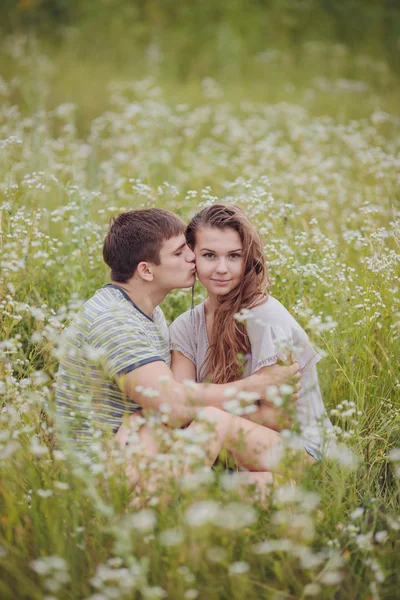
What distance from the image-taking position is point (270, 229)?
15.0ft

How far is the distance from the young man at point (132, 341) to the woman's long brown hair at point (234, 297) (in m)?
0.23

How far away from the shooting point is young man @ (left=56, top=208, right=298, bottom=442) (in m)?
2.95

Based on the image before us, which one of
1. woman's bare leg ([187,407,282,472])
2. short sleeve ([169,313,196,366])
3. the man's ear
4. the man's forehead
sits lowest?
woman's bare leg ([187,407,282,472])

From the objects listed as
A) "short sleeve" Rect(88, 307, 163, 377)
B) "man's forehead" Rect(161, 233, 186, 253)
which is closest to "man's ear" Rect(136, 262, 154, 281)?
"man's forehead" Rect(161, 233, 186, 253)

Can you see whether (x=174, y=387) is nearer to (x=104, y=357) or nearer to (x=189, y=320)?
(x=104, y=357)

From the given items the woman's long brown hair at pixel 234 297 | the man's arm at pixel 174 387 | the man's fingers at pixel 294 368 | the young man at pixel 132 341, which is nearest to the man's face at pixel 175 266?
the young man at pixel 132 341

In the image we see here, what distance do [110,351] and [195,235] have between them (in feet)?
2.97

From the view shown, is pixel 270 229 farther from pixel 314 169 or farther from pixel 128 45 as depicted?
pixel 128 45

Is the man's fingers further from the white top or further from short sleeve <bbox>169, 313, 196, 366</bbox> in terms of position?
short sleeve <bbox>169, 313, 196, 366</bbox>

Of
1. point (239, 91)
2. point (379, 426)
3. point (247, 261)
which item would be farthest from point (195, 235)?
point (239, 91)

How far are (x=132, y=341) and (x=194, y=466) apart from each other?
1033 millimetres

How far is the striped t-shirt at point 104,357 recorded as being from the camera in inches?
118

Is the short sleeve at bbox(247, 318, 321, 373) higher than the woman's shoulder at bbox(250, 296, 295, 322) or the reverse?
the reverse

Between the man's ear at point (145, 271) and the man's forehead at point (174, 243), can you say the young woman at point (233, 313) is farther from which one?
the man's ear at point (145, 271)
